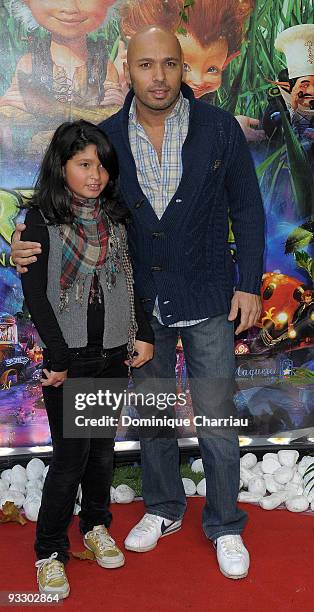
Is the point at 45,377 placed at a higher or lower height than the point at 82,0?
lower

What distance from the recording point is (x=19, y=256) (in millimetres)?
2299

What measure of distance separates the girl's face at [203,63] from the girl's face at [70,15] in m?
0.36

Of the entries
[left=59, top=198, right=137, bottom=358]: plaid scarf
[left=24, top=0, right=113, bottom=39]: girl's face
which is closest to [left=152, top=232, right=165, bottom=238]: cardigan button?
[left=59, top=198, right=137, bottom=358]: plaid scarf

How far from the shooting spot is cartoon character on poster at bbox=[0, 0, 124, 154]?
3.25 meters

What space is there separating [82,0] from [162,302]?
4.70 feet

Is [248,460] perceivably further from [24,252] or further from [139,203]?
[24,252]

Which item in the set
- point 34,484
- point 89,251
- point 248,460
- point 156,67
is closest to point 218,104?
point 156,67

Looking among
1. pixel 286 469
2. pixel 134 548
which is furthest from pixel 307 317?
pixel 134 548

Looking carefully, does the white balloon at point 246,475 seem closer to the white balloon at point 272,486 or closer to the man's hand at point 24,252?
the white balloon at point 272,486

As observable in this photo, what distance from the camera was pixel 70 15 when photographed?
3.26 meters

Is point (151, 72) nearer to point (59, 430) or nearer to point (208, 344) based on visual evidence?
point (208, 344)

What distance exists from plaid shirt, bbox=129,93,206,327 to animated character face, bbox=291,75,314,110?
3.37ft

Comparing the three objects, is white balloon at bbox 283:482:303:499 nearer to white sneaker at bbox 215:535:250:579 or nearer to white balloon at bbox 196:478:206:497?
white balloon at bbox 196:478:206:497

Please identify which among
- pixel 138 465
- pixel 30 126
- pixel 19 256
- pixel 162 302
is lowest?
pixel 138 465
